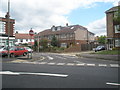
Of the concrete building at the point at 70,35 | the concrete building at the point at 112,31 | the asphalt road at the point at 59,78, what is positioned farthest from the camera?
the concrete building at the point at 70,35

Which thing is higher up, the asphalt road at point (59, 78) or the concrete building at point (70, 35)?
the concrete building at point (70, 35)

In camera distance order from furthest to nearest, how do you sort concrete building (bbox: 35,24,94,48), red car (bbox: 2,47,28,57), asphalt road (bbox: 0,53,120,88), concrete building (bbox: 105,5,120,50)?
concrete building (bbox: 35,24,94,48), concrete building (bbox: 105,5,120,50), red car (bbox: 2,47,28,57), asphalt road (bbox: 0,53,120,88)

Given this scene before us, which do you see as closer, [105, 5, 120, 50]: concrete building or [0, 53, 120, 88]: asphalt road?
[0, 53, 120, 88]: asphalt road

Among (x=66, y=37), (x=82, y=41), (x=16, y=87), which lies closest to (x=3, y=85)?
(x=16, y=87)

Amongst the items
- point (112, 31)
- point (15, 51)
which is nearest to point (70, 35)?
point (112, 31)

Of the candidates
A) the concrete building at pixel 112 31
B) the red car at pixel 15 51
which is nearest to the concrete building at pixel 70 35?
the concrete building at pixel 112 31

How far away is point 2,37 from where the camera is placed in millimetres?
34094

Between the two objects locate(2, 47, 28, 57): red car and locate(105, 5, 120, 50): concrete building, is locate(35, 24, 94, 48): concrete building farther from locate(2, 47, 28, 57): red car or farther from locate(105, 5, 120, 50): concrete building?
locate(2, 47, 28, 57): red car

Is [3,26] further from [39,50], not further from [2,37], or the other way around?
[39,50]

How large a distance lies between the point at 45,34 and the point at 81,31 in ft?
50.3

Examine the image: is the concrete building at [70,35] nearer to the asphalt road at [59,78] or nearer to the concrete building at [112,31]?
the concrete building at [112,31]

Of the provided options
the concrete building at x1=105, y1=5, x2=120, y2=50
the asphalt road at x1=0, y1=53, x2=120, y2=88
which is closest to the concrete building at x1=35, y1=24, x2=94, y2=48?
→ the concrete building at x1=105, y1=5, x2=120, y2=50

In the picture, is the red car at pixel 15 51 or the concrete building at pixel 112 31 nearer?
the red car at pixel 15 51

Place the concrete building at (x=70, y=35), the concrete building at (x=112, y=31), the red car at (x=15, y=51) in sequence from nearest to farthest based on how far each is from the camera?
the red car at (x=15, y=51) < the concrete building at (x=112, y=31) < the concrete building at (x=70, y=35)
